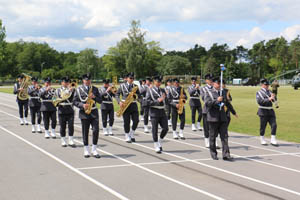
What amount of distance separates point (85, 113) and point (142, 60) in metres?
87.4

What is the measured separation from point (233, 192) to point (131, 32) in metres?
90.3

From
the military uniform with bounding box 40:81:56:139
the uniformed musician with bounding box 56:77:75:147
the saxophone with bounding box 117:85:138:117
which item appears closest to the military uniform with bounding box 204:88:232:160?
the saxophone with bounding box 117:85:138:117

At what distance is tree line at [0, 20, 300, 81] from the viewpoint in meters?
97.8

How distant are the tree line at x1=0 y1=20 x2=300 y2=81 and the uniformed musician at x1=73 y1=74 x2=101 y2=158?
84.4 meters

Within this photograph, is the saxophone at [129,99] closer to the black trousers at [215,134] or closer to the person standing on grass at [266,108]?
the black trousers at [215,134]

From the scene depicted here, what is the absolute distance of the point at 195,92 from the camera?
560 inches

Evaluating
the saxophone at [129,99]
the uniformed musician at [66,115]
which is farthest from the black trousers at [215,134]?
the uniformed musician at [66,115]

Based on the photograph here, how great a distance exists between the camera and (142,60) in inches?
3789

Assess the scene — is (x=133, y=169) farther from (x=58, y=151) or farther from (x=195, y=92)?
(x=195, y=92)

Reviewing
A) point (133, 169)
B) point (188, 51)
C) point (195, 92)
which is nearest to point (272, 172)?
point (133, 169)

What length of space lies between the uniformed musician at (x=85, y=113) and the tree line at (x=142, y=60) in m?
84.4

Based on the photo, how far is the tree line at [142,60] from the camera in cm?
9775

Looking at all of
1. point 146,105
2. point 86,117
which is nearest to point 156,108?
point 146,105

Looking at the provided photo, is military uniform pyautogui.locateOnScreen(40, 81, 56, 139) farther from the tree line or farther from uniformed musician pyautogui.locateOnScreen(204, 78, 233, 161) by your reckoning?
the tree line
